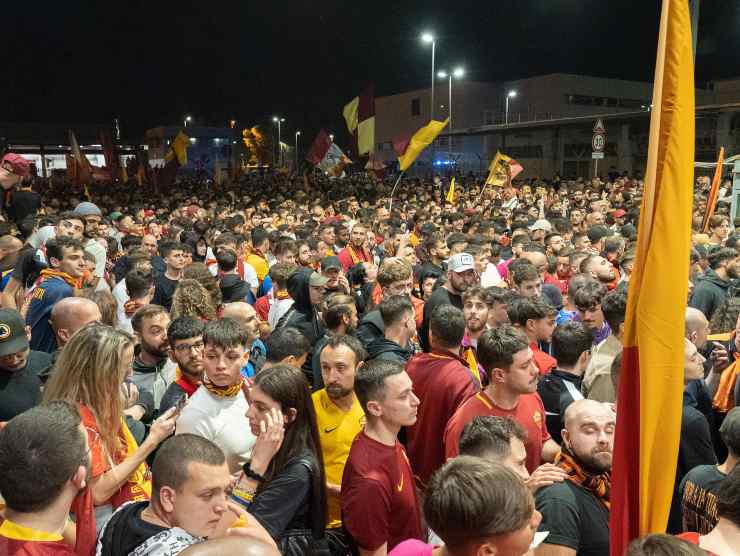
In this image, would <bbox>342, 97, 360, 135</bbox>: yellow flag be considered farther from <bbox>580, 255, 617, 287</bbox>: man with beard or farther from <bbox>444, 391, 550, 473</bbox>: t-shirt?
<bbox>444, 391, 550, 473</bbox>: t-shirt

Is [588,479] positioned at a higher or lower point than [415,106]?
lower

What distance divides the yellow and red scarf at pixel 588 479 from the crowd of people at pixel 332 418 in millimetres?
11

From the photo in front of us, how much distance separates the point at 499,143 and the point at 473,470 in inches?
2019

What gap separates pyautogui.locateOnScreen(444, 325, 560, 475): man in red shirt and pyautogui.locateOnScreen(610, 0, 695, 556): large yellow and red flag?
4.71 feet

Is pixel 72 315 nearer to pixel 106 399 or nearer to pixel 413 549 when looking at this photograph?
pixel 106 399

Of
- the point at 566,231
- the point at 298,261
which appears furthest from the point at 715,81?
the point at 298,261

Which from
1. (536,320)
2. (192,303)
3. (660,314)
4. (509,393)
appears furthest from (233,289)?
(660,314)

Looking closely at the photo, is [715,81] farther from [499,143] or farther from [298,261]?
[298,261]

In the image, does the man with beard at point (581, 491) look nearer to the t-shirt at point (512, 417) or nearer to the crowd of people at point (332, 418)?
the crowd of people at point (332, 418)

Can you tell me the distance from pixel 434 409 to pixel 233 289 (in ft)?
12.4

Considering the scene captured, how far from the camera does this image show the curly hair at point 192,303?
5578 millimetres

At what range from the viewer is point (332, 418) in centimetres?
410

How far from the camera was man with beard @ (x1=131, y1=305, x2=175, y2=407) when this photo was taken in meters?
4.90

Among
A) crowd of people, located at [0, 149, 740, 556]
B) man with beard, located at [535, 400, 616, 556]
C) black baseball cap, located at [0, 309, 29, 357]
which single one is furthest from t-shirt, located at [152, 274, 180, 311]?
man with beard, located at [535, 400, 616, 556]
